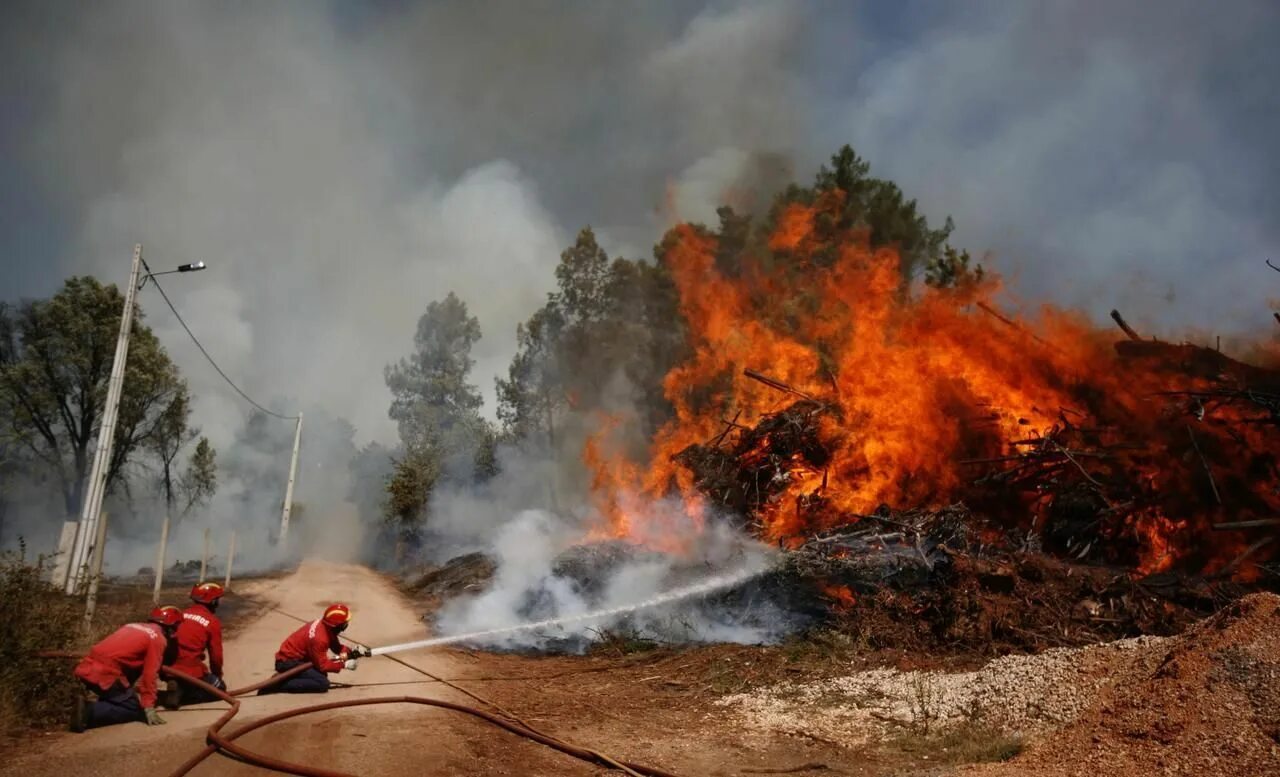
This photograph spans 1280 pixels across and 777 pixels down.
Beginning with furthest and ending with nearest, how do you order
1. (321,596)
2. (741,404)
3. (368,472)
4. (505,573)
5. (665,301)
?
(368,472) → (665,301) → (321,596) → (741,404) → (505,573)

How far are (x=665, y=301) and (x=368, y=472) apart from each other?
31198 mm

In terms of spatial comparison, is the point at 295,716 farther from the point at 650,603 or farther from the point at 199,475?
the point at 199,475

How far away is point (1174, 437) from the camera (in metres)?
12.5

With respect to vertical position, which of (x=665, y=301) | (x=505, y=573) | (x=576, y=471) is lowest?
(x=505, y=573)

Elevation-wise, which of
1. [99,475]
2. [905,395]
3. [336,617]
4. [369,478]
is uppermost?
[369,478]

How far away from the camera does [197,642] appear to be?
9102mm

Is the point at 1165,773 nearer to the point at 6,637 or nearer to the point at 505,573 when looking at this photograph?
the point at 6,637

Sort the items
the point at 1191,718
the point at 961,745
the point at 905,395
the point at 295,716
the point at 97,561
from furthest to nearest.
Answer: the point at 905,395 → the point at 97,561 → the point at 295,716 → the point at 961,745 → the point at 1191,718

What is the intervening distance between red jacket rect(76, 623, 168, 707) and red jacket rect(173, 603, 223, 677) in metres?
0.74

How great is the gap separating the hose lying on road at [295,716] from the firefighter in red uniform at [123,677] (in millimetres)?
491

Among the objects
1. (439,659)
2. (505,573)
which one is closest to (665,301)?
(505,573)

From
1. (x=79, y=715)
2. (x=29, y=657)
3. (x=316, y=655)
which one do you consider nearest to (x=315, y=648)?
(x=316, y=655)

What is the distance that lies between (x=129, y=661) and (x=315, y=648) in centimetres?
226

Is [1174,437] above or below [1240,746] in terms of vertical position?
above
